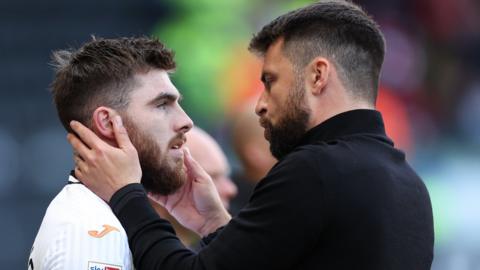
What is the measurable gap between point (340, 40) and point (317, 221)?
1.97 feet

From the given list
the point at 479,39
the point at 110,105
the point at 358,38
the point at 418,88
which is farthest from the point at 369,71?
the point at 479,39

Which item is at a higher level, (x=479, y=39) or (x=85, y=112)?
(x=479, y=39)

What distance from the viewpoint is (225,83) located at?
9.88 m

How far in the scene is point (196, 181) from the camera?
352 centimetres

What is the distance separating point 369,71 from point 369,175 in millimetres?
369

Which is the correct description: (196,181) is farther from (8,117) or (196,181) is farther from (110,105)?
(8,117)

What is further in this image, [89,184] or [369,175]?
[89,184]

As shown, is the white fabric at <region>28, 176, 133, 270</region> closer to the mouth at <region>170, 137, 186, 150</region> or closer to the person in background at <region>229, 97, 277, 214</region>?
the mouth at <region>170, 137, 186, 150</region>

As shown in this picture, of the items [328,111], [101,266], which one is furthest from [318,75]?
[101,266]

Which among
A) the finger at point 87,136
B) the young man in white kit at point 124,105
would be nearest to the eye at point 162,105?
the young man in white kit at point 124,105

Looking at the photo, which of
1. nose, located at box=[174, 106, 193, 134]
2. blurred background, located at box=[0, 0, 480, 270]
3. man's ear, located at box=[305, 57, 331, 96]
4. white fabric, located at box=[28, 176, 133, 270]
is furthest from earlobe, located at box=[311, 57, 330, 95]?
blurred background, located at box=[0, 0, 480, 270]

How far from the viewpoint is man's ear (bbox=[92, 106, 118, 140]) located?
3.04m

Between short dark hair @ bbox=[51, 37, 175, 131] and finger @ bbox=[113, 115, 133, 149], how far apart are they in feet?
0.23

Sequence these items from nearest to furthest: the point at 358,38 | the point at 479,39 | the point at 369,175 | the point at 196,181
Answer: the point at 369,175 → the point at 358,38 → the point at 196,181 → the point at 479,39
